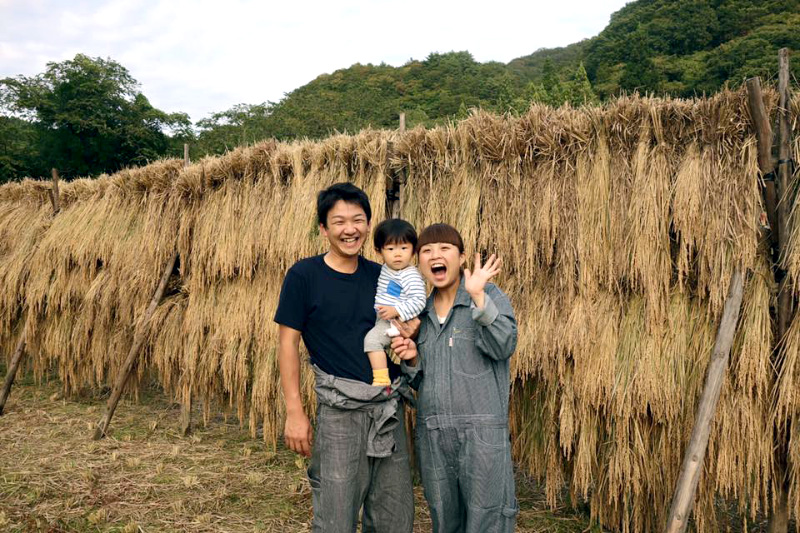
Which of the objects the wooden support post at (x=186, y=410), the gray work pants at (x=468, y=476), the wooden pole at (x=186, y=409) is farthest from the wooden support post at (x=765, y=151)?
the wooden support post at (x=186, y=410)

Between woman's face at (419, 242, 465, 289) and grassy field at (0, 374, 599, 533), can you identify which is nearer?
woman's face at (419, 242, 465, 289)

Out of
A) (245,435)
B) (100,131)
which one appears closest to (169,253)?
(245,435)

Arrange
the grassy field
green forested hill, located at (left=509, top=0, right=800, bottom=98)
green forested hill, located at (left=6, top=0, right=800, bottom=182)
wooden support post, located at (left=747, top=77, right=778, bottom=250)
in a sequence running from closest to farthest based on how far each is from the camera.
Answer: wooden support post, located at (left=747, top=77, right=778, bottom=250)
the grassy field
green forested hill, located at (left=509, top=0, right=800, bottom=98)
green forested hill, located at (left=6, top=0, right=800, bottom=182)

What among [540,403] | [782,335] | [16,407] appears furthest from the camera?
[16,407]

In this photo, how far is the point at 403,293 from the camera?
239 centimetres

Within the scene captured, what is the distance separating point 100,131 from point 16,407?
2737 cm

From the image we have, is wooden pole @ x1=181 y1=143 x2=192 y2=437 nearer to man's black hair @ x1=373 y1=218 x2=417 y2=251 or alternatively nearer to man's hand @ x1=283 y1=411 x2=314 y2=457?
man's hand @ x1=283 y1=411 x2=314 y2=457

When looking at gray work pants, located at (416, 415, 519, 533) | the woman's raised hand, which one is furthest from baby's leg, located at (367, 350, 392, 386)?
the woman's raised hand

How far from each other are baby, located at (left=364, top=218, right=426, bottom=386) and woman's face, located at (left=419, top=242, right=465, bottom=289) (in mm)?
122

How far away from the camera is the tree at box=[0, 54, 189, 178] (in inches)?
1164

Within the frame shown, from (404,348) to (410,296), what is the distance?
240 mm

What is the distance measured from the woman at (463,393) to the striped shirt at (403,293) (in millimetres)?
89

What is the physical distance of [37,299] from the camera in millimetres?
6668

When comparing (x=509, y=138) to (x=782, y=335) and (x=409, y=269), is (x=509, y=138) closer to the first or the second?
(x=409, y=269)
